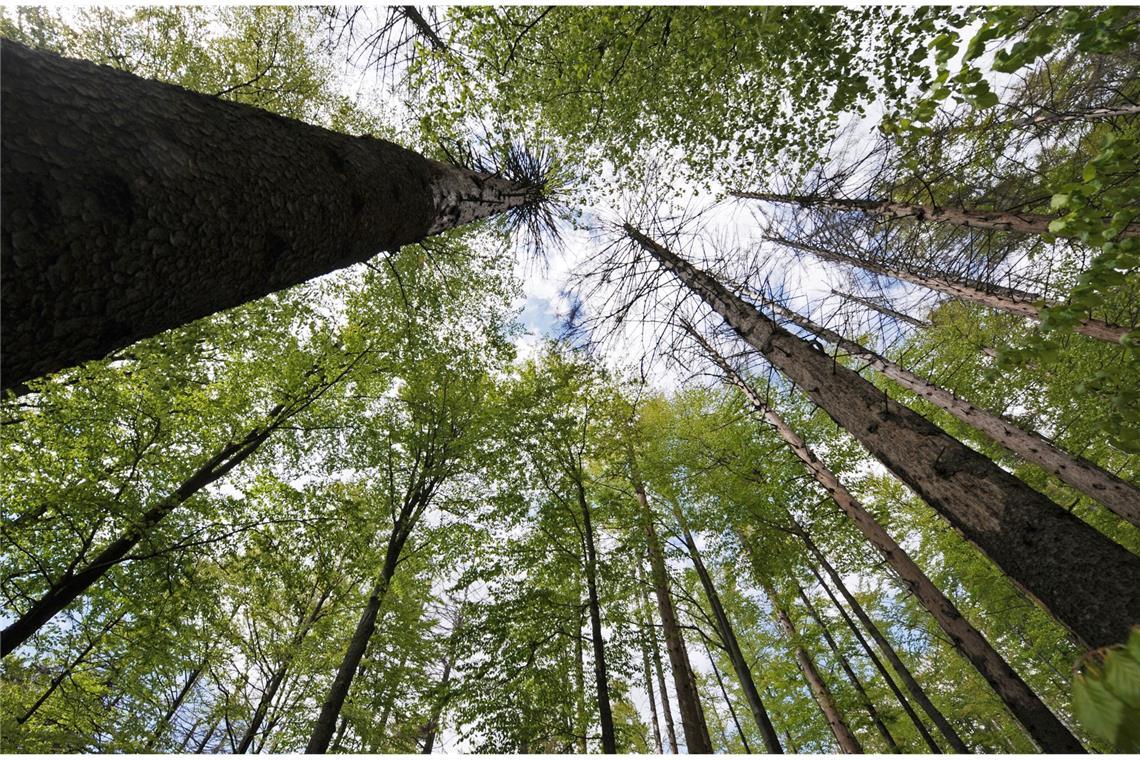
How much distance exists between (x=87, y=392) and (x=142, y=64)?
5.96 metres

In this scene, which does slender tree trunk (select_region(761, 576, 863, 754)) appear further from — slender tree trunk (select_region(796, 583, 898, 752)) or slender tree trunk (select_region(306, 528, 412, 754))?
slender tree trunk (select_region(306, 528, 412, 754))

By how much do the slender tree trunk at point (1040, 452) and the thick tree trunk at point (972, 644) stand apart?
2196mm

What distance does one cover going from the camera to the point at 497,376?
30.2 feet

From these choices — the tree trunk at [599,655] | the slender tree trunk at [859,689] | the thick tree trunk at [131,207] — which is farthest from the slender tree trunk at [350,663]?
the slender tree trunk at [859,689]

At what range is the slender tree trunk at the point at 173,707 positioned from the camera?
6.14 metres

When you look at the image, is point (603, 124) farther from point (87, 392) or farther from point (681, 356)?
point (87, 392)

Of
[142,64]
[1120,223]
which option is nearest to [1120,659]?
[1120,223]

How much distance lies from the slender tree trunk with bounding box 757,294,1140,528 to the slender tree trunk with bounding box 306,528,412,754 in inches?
247

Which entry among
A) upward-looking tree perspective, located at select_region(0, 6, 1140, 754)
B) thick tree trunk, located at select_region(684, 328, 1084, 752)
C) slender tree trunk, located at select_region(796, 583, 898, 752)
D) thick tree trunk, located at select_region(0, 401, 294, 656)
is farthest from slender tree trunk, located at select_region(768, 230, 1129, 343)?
thick tree trunk, located at select_region(0, 401, 294, 656)

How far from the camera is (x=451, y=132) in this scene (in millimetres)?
4324

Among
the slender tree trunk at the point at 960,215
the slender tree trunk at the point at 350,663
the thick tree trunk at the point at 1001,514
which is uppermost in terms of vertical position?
the slender tree trunk at the point at 960,215

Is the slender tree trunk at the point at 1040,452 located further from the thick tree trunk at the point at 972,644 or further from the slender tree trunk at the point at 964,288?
the thick tree trunk at the point at 972,644

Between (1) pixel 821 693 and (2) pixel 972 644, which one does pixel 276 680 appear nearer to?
(2) pixel 972 644

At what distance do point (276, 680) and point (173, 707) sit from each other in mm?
2917
